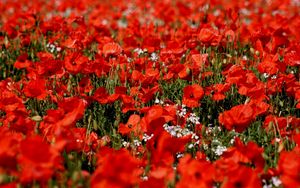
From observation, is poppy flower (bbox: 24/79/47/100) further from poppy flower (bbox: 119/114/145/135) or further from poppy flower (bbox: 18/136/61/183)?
poppy flower (bbox: 18/136/61/183)

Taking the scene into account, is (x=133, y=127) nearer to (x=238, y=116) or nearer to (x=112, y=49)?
(x=238, y=116)

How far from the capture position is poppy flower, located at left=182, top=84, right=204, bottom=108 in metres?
2.98

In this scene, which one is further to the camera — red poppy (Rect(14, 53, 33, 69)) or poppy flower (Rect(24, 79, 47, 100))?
red poppy (Rect(14, 53, 33, 69))

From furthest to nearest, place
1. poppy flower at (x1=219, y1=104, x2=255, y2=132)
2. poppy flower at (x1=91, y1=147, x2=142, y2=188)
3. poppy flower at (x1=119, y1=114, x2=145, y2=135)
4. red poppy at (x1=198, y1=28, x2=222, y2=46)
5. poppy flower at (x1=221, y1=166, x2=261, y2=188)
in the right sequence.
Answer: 1. red poppy at (x1=198, y1=28, x2=222, y2=46)
2. poppy flower at (x1=119, y1=114, x2=145, y2=135)
3. poppy flower at (x1=219, y1=104, x2=255, y2=132)
4. poppy flower at (x1=221, y1=166, x2=261, y2=188)
5. poppy flower at (x1=91, y1=147, x2=142, y2=188)

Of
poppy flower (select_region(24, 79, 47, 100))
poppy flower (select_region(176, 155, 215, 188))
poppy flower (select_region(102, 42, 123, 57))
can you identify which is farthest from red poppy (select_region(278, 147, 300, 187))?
poppy flower (select_region(102, 42, 123, 57))

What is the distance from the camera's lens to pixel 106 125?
129 inches

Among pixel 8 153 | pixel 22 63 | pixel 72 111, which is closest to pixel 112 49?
pixel 22 63

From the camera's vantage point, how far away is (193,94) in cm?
301

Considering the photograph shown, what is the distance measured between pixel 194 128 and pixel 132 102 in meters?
0.42

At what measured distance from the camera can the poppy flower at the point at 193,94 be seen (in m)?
2.98

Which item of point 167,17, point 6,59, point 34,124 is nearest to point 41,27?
point 6,59

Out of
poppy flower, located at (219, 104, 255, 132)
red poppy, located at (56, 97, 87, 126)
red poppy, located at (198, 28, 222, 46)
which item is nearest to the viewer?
red poppy, located at (56, 97, 87, 126)

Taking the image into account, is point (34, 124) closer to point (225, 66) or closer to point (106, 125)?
point (106, 125)

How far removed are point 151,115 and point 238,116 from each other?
440 mm
